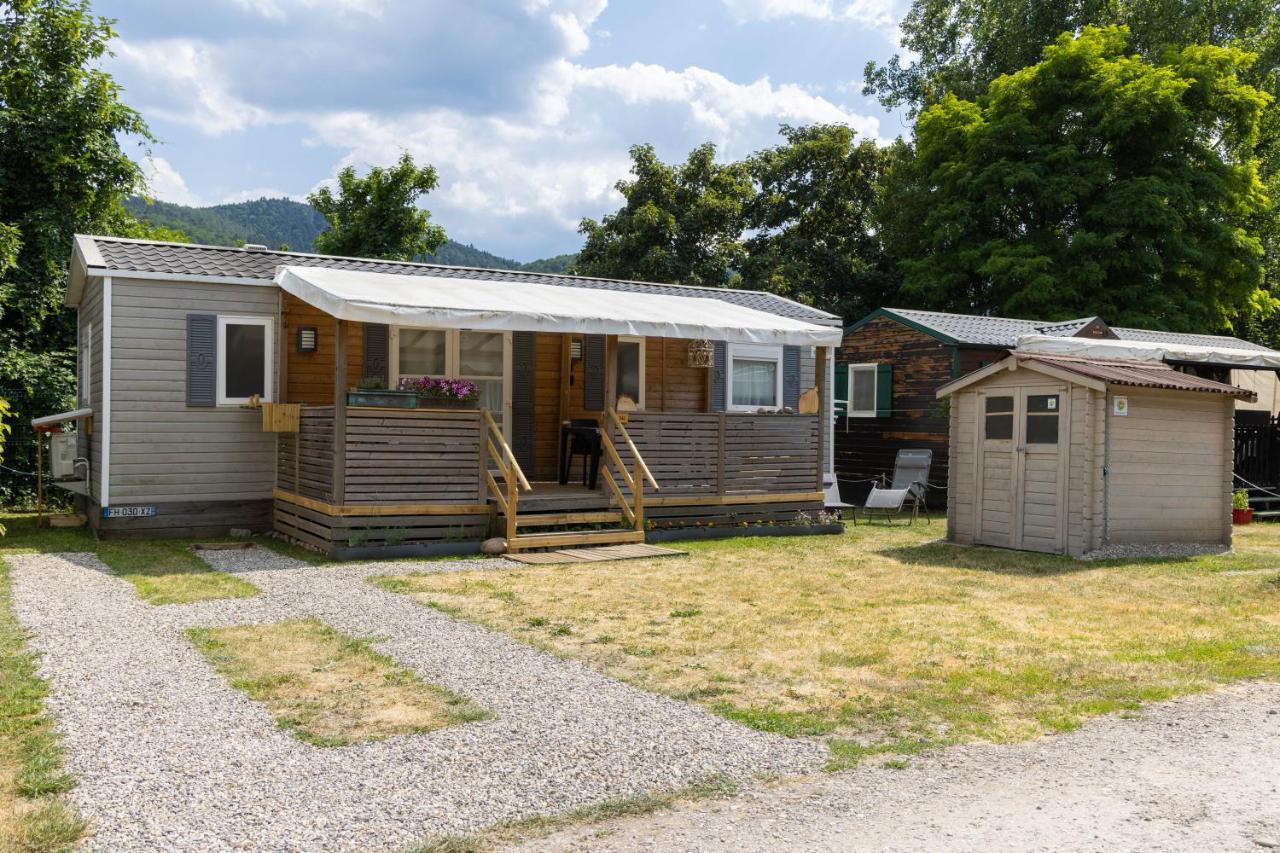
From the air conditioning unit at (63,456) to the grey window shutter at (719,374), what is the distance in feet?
25.4

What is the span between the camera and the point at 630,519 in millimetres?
10977

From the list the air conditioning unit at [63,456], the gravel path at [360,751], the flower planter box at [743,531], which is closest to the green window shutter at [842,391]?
the flower planter box at [743,531]

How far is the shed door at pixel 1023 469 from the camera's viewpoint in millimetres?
10234

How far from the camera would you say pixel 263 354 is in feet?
36.8

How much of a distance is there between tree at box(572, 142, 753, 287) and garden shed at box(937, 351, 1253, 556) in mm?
15086

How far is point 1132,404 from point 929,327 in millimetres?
6642

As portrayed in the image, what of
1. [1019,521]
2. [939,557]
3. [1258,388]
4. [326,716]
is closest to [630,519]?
[939,557]

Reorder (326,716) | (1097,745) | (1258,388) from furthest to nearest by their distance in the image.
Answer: (1258,388)
(326,716)
(1097,745)

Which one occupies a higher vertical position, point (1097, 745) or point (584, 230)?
point (584, 230)

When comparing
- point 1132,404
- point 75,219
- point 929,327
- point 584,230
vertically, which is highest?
point 584,230

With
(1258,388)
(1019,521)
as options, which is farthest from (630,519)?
(1258,388)

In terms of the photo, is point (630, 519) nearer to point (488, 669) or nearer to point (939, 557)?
point (939, 557)

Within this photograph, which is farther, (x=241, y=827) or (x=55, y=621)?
(x=55, y=621)

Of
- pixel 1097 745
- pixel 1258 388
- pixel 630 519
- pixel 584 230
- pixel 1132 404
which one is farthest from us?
pixel 584 230
